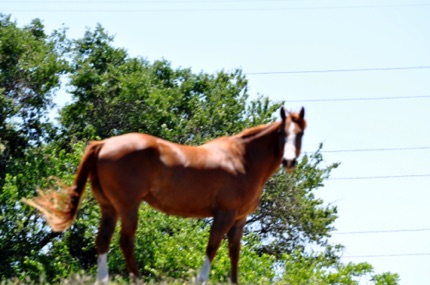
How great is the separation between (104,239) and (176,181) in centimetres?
128

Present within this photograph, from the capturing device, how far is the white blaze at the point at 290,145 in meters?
Answer: 14.3

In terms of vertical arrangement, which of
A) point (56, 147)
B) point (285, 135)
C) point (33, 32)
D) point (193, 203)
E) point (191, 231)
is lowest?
point (193, 203)

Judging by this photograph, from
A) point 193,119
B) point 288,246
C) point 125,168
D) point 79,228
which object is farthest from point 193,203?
point 288,246

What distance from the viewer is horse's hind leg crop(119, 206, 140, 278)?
1378 cm

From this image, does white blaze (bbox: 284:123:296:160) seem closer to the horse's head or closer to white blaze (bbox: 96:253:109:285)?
the horse's head

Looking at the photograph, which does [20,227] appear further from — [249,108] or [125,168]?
[125,168]

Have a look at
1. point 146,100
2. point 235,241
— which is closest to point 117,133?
point 146,100

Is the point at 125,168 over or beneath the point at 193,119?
beneath

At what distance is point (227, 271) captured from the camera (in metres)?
31.3

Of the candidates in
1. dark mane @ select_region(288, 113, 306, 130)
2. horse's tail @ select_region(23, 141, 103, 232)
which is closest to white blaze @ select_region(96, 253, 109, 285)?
horse's tail @ select_region(23, 141, 103, 232)

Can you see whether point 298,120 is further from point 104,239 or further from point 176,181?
point 104,239

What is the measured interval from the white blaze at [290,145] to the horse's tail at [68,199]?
2.59 m

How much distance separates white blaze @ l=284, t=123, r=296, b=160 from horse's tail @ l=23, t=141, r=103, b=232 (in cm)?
259

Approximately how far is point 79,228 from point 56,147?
5.01 meters
